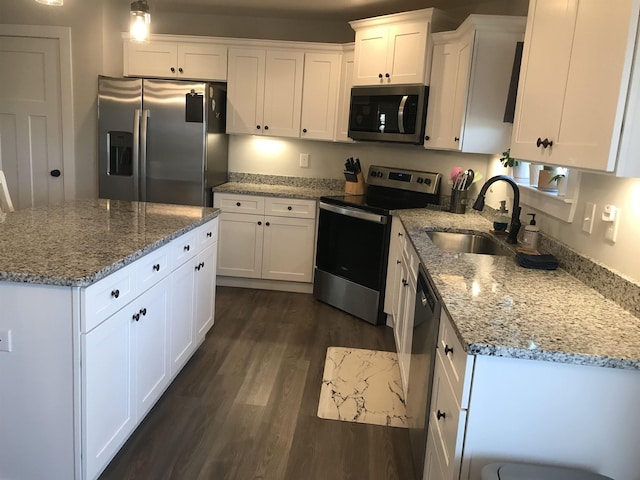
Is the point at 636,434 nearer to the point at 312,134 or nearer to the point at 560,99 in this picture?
the point at 560,99

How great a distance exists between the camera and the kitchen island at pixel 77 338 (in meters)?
1.69

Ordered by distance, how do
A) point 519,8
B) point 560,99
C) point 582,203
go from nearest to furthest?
point 560,99
point 582,203
point 519,8

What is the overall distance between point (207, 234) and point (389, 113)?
175cm

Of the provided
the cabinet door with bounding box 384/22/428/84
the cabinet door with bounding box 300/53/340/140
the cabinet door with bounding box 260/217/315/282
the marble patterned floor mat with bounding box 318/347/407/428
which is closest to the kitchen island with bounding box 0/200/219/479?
the marble patterned floor mat with bounding box 318/347/407/428

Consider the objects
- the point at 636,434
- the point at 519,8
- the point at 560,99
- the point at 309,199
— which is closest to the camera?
the point at 636,434

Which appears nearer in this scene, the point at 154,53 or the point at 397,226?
the point at 397,226

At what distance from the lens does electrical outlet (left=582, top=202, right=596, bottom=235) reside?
2.05 m

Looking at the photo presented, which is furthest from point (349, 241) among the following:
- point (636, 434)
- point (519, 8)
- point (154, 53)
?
point (636, 434)

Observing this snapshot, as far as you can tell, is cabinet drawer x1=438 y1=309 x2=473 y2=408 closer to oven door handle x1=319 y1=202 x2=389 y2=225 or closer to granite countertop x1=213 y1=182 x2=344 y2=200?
oven door handle x1=319 y1=202 x2=389 y2=225

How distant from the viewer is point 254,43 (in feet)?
14.6

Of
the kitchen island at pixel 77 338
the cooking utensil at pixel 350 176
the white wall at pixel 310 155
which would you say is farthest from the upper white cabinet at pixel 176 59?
the kitchen island at pixel 77 338

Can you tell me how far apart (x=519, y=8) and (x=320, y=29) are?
5.96ft

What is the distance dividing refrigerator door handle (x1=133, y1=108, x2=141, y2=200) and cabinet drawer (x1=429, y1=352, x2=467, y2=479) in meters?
3.30

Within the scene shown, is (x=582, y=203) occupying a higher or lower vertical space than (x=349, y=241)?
higher
